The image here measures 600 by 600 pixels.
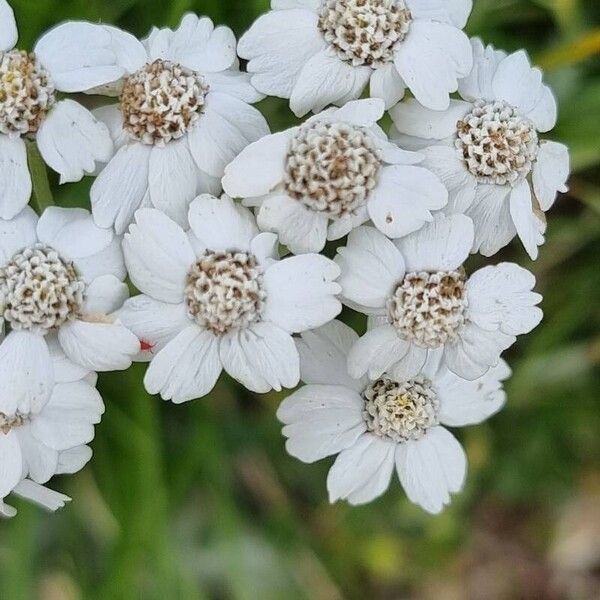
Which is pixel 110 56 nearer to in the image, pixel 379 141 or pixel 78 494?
pixel 379 141

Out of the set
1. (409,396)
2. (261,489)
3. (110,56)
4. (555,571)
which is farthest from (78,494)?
(555,571)

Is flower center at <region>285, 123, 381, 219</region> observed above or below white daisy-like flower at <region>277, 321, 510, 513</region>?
above

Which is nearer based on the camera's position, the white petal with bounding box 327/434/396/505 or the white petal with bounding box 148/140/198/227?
the white petal with bounding box 148/140/198/227

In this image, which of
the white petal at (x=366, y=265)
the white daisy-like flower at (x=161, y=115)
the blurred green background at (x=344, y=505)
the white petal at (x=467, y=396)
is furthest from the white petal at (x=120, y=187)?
the white petal at (x=467, y=396)

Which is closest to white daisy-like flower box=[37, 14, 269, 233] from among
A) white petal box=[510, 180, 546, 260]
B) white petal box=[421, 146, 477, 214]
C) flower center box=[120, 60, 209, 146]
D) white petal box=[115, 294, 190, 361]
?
flower center box=[120, 60, 209, 146]

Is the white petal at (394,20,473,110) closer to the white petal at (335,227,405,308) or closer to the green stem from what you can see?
the white petal at (335,227,405,308)

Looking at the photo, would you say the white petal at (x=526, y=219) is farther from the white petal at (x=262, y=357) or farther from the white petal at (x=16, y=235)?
the white petal at (x=16, y=235)
